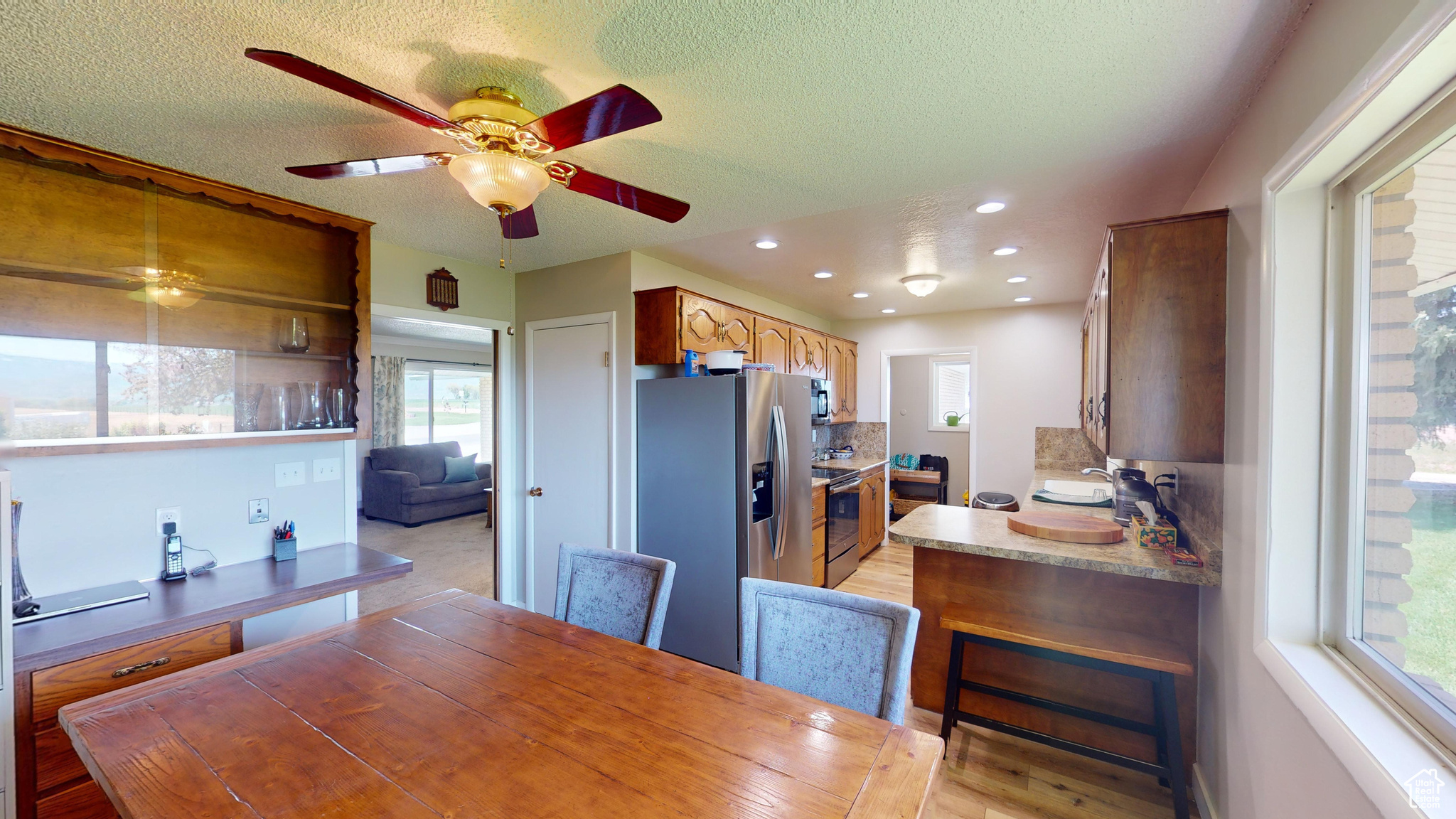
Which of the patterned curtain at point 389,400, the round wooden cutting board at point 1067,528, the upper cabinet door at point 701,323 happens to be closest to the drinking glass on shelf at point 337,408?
the upper cabinet door at point 701,323

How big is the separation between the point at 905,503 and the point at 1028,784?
15.8ft

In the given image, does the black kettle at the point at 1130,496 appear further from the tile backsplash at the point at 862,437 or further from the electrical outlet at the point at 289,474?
the electrical outlet at the point at 289,474

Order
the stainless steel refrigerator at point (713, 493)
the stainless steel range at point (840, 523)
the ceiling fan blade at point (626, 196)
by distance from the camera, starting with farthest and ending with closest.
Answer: the stainless steel range at point (840, 523)
the stainless steel refrigerator at point (713, 493)
the ceiling fan blade at point (626, 196)

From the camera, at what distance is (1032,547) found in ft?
6.54

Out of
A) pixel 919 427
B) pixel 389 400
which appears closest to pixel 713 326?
pixel 919 427

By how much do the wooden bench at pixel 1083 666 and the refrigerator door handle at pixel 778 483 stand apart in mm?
1117

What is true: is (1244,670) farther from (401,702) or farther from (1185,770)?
(401,702)

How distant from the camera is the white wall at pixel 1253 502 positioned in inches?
41.5

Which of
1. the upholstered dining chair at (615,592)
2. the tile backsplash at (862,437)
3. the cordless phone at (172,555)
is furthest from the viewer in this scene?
the tile backsplash at (862,437)

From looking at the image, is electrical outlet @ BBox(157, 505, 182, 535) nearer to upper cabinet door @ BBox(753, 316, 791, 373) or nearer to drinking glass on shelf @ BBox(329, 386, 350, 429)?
drinking glass on shelf @ BBox(329, 386, 350, 429)

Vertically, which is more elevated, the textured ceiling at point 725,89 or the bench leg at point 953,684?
the textured ceiling at point 725,89

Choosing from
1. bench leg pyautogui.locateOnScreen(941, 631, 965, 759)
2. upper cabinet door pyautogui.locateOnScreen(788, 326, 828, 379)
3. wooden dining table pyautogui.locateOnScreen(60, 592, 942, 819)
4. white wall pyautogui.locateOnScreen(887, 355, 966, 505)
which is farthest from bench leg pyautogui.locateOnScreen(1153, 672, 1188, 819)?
white wall pyautogui.locateOnScreen(887, 355, 966, 505)

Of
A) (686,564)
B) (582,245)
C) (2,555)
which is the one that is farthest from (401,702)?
(582,245)

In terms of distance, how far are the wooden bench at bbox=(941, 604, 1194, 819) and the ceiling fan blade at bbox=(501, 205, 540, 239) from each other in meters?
2.18
